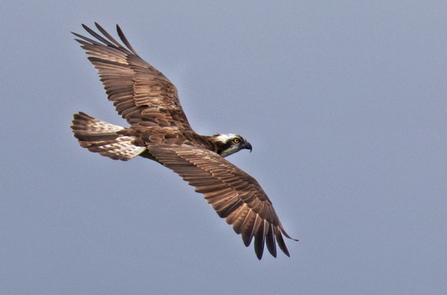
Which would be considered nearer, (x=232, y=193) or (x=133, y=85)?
(x=232, y=193)

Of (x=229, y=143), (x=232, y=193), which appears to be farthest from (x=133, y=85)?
(x=232, y=193)

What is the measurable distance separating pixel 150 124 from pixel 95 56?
8.11ft

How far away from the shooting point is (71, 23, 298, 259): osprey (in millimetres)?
10688

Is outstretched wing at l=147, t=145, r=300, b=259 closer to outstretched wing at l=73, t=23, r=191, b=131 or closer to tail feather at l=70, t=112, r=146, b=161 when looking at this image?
tail feather at l=70, t=112, r=146, b=161

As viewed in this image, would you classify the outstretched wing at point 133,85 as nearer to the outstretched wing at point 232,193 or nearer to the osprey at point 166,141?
the osprey at point 166,141

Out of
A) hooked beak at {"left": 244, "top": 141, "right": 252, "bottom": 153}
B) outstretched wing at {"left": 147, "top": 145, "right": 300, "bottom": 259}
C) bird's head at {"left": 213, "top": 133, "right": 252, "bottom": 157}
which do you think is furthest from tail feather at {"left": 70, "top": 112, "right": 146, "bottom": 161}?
hooked beak at {"left": 244, "top": 141, "right": 252, "bottom": 153}

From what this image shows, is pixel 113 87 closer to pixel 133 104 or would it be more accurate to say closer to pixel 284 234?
pixel 133 104

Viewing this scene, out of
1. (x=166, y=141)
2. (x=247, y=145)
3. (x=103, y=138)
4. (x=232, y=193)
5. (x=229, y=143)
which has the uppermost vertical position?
(x=247, y=145)

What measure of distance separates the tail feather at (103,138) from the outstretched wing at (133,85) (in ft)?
2.22

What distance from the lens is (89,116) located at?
42.3 feet

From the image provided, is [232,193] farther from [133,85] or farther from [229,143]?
[133,85]

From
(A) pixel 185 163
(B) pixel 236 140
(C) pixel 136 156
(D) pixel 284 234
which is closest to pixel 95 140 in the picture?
(C) pixel 136 156

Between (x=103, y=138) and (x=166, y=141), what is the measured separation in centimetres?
104

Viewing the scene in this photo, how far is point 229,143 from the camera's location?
1366 cm
